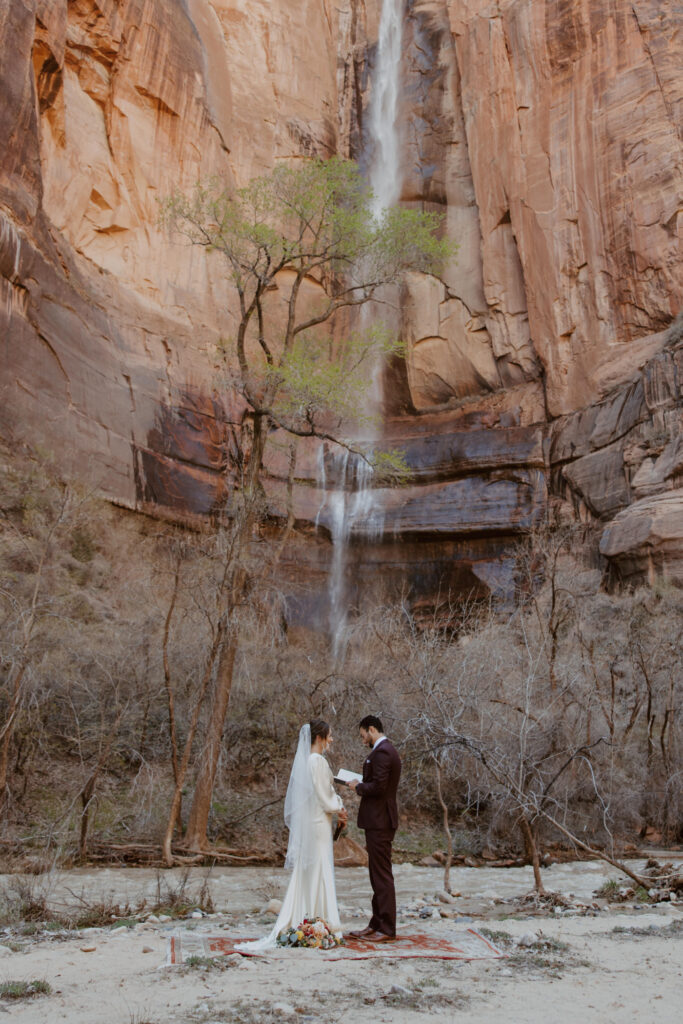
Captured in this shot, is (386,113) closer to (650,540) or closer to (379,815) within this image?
(650,540)

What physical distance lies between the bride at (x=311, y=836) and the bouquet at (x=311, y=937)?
10 cm

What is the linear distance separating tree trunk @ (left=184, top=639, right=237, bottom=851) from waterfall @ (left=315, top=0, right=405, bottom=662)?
8.85m

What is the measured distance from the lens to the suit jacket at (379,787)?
20.5 feet

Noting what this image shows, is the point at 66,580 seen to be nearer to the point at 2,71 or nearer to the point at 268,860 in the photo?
the point at 268,860

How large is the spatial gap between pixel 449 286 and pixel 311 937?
28.8 metres

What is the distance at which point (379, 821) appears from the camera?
6266 millimetres

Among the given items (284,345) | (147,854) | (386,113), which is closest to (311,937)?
(147,854)

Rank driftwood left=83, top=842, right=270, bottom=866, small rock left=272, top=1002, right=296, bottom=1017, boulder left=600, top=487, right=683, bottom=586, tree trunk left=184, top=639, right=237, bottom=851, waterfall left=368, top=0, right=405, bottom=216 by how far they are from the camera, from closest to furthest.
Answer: small rock left=272, top=1002, right=296, bottom=1017 < driftwood left=83, top=842, right=270, bottom=866 < tree trunk left=184, top=639, right=237, bottom=851 < boulder left=600, top=487, right=683, bottom=586 < waterfall left=368, top=0, right=405, bottom=216

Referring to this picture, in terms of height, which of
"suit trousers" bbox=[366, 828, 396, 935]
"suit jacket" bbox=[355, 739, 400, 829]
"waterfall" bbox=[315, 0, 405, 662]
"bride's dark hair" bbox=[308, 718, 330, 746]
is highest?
"waterfall" bbox=[315, 0, 405, 662]

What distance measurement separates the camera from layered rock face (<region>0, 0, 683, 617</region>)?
21375 millimetres

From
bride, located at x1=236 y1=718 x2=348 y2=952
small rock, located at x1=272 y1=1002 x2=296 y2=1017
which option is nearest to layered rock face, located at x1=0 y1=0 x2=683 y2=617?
bride, located at x1=236 y1=718 x2=348 y2=952

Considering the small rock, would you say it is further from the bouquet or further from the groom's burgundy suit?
the groom's burgundy suit

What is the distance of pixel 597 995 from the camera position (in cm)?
475

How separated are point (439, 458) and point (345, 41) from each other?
76.2 feet
